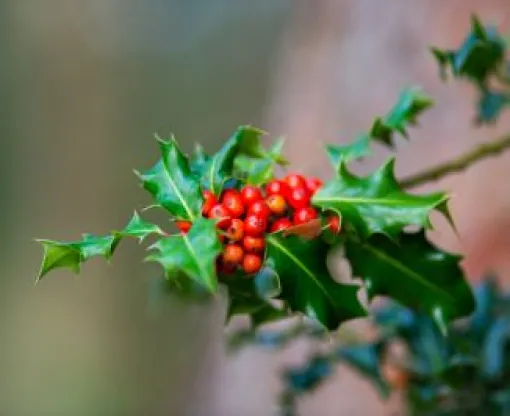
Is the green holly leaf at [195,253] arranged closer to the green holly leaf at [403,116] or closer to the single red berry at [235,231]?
the single red berry at [235,231]

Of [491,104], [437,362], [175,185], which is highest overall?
[491,104]

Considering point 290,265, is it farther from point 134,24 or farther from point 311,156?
point 134,24

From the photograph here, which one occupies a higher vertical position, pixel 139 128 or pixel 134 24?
pixel 134 24

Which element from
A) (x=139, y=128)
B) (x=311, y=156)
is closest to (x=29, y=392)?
(x=139, y=128)

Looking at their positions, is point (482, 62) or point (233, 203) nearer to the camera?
point (233, 203)

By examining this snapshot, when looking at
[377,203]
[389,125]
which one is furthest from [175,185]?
[389,125]

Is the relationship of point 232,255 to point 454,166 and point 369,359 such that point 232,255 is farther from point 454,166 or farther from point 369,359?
point 369,359
